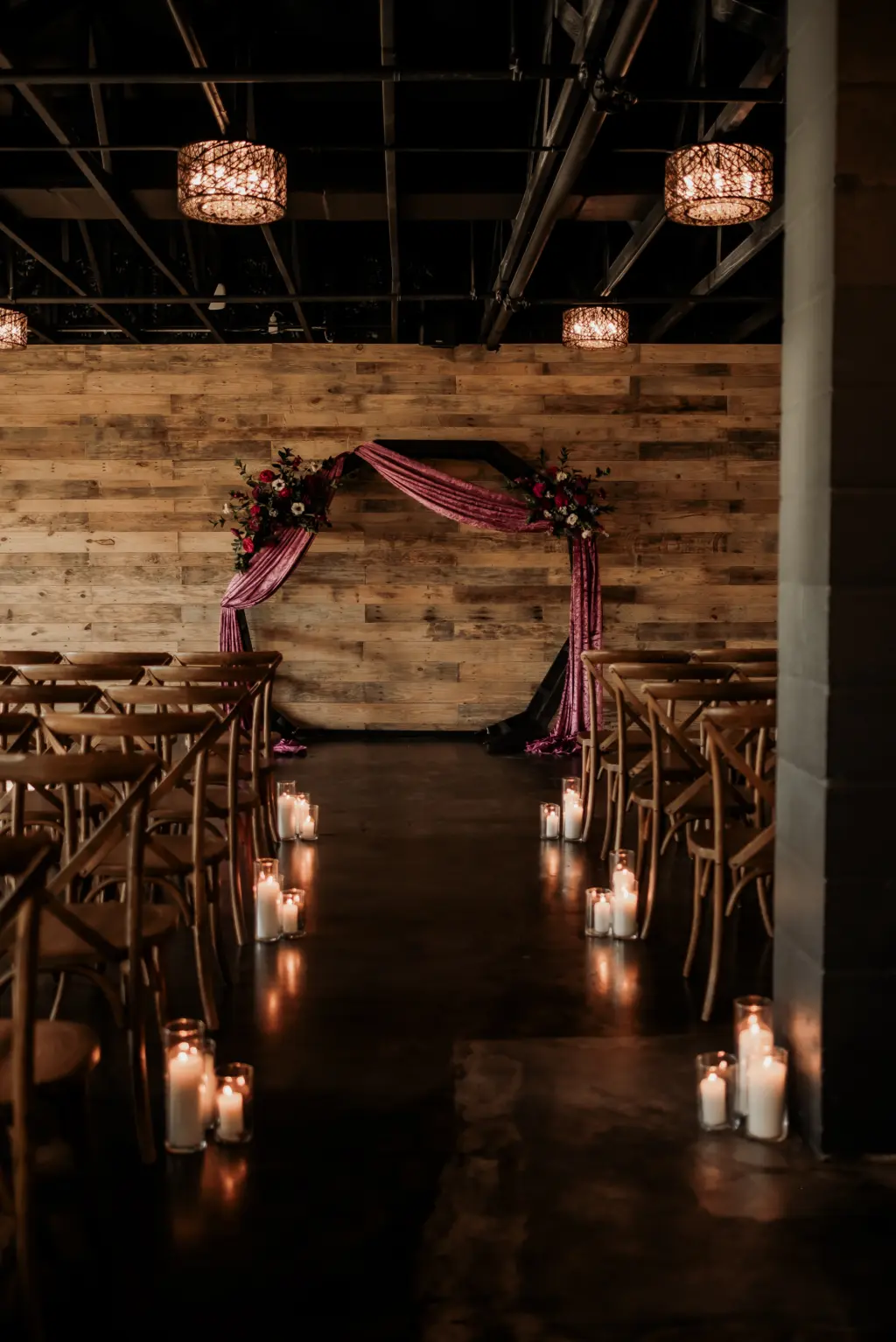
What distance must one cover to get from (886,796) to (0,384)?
29.6 feet

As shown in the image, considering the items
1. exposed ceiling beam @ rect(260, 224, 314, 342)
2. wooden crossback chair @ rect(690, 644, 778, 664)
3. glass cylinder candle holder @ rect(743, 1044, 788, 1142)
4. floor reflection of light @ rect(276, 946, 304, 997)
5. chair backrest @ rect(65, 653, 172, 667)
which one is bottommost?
floor reflection of light @ rect(276, 946, 304, 997)

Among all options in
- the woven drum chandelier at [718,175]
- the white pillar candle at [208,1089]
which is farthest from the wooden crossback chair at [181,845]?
the woven drum chandelier at [718,175]

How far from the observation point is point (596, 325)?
8055 millimetres

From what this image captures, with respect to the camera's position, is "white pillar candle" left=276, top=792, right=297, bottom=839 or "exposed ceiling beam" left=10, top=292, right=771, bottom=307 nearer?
"white pillar candle" left=276, top=792, right=297, bottom=839

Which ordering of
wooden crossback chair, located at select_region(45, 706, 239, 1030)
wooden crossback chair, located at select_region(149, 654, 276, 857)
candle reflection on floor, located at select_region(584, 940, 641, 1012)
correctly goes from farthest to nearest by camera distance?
1. wooden crossback chair, located at select_region(149, 654, 276, 857)
2. candle reflection on floor, located at select_region(584, 940, 641, 1012)
3. wooden crossback chair, located at select_region(45, 706, 239, 1030)

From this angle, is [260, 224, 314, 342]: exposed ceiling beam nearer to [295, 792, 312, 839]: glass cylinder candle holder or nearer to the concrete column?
[295, 792, 312, 839]: glass cylinder candle holder

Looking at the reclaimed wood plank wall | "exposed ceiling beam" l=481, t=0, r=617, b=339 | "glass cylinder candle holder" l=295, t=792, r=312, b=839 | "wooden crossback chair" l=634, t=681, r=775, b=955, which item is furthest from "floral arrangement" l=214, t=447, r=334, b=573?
"wooden crossback chair" l=634, t=681, r=775, b=955

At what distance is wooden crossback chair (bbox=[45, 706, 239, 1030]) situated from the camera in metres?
3.21

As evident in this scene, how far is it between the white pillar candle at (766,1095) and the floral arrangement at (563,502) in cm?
675

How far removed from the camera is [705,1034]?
3.54 metres

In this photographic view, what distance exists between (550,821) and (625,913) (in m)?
1.63

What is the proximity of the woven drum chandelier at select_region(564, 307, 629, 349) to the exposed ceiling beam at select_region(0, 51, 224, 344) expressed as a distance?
2719 millimetres

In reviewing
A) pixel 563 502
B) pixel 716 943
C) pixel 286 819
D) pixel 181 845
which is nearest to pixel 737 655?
pixel 286 819

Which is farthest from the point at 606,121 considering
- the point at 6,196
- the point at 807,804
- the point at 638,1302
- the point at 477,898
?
the point at 638,1302
